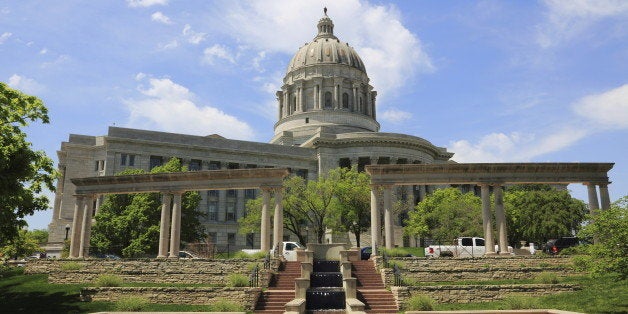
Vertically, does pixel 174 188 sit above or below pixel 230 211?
Result: below

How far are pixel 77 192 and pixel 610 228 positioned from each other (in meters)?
35.0

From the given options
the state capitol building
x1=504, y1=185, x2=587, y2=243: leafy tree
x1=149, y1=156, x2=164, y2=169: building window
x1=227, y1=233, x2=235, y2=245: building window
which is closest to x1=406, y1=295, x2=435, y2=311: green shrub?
x1=504, y1=185, x2=587, y2=243: leafy tree

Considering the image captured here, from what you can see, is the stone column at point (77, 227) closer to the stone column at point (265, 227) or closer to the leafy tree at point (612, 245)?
the stone column at point (265, 227)

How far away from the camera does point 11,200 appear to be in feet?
75.9

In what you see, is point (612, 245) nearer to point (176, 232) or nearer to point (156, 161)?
point (176, 232)

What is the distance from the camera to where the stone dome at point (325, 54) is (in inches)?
3991

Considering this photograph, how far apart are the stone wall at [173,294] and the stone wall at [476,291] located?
737cm

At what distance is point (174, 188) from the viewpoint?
3700 cm

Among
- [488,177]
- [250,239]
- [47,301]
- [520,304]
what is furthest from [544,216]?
[47,301]

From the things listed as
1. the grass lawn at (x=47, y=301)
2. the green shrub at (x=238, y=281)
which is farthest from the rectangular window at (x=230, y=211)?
the green shrub at (x=238, y=281)

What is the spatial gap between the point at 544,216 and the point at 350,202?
22643 mm

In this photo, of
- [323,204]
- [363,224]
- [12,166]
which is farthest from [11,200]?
[363,224]

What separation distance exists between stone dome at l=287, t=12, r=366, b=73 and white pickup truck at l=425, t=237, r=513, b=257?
215 ft

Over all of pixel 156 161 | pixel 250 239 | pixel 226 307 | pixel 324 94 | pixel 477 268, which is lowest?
pixel 226 307
